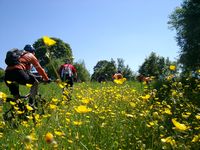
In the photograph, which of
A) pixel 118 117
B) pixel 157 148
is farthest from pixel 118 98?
pixel 157 148

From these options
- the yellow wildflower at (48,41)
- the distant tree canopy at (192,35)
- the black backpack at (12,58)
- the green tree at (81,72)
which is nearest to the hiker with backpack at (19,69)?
the black backpack at (12,58)

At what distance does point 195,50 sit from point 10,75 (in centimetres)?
1704

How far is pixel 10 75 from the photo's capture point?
6473 millimetres

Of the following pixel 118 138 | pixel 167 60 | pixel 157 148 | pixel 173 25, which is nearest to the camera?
pixel 157 148

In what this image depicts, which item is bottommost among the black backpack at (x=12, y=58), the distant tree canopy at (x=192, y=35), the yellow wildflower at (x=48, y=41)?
the yellow wildflower at (x=48, y=41)

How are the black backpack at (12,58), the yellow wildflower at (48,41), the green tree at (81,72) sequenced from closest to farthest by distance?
the yellow wildflower at (48,41), the black backpack at (12,58), the green tree at (81,72)

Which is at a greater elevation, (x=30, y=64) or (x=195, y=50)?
(x=195, y=50)

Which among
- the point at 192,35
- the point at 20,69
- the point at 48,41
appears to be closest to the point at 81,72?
the point at 192,35

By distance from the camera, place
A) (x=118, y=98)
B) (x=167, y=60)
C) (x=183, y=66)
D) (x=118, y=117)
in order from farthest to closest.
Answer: (x=167, y=60) → (x=183, y=66) → (x=118, y=98) → (x=118, y=117)

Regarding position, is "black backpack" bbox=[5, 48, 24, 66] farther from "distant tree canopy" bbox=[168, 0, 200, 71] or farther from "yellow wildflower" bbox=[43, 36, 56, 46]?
"distant tree canopy" bbox=[168, 0, 200, 71]

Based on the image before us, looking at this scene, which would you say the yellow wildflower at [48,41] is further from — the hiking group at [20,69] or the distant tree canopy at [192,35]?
the distant tree canopy at [192,35]

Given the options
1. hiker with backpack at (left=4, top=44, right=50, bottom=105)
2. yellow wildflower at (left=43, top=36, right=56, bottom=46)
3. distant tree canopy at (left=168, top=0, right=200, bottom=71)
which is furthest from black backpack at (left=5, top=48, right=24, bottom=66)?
distant tree canopy at (left=168, top=0, right=200, bottom=71)

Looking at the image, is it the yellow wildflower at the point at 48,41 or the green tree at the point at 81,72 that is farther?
the green tree at the point at 81,72

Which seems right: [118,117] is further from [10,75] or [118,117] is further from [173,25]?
[173,25]
